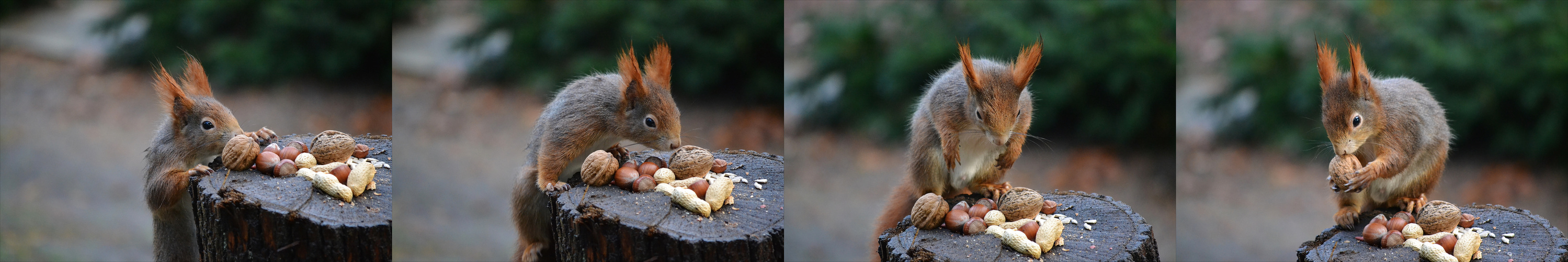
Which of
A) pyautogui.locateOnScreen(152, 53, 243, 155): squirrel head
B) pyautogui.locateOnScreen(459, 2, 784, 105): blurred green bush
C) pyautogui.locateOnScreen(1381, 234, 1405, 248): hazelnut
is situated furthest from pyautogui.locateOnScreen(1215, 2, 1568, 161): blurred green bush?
pyautogui.locateOnScreen(152, 53, 243, 155): squirrel head

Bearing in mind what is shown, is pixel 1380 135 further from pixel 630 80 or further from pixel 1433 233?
pixel 630 80

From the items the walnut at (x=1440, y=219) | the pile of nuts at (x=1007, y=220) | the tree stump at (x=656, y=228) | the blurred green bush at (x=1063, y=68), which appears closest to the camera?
the tree stump at (x=656, y=228)

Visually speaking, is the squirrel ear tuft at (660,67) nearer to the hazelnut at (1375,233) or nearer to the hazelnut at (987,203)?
the hazelnut at (987,203)

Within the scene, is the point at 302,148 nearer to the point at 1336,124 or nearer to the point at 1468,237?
the point at 1336,124

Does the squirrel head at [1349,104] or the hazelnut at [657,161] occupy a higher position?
the squirrel head at [1349,104]

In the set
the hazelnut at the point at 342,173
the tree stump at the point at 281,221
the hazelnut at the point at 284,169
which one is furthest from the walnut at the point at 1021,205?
the hazelnut at the point at 284,169

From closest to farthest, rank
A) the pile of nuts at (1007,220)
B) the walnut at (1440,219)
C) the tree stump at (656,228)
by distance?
the tree stump at (656,228), the pile of nuts at (1007,220), the walnut at (1440,219)

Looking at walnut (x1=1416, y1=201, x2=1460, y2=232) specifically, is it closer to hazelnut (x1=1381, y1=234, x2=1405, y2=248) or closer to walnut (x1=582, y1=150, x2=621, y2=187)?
hazelnut (x1=1381, y1=234, x2=1405, y2=248)
